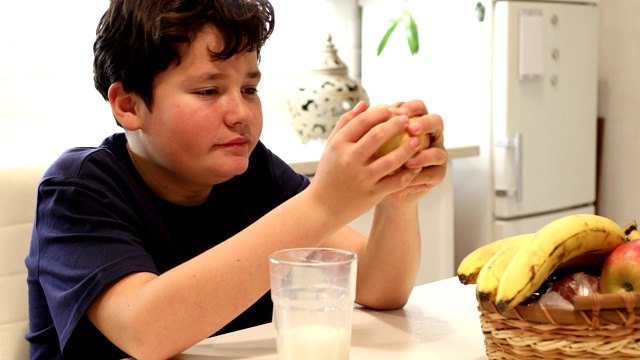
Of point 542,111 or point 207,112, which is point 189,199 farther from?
point 542,111

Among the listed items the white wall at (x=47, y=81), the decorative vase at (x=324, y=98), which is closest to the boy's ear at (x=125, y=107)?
the white wall at (x=47, y=81)

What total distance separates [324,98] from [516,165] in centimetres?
65

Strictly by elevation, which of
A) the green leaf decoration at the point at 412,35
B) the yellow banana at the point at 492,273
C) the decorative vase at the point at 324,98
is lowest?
the yellow banana at the point at 492,273

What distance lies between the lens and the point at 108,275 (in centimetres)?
92

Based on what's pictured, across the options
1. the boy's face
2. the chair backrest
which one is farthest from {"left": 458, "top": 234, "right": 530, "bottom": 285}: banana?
the chair backrest

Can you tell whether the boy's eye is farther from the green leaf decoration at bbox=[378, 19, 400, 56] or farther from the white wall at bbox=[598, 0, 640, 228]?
the white wall at bbox=[598, 0, 640, 228]

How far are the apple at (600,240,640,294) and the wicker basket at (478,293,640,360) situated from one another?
37 millimetres

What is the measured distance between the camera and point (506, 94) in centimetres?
252

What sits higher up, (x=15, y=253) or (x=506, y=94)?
(x=506, y=94)

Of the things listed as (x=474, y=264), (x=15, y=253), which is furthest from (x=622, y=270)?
(x=15, y=253)

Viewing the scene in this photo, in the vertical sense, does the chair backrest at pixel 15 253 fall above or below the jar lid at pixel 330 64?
below

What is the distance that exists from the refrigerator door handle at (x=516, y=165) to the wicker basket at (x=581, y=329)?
1.85m

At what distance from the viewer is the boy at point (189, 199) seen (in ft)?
2.93

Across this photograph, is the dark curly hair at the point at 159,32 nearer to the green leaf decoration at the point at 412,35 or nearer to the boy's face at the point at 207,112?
the boy's face at the point at 207,112
